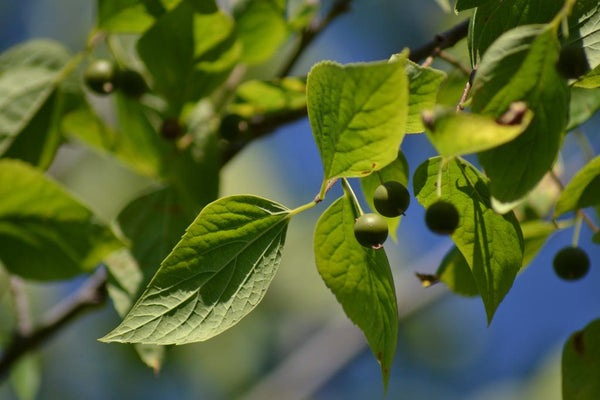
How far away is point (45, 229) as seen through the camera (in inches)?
51.9

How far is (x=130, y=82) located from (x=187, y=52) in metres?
0.17

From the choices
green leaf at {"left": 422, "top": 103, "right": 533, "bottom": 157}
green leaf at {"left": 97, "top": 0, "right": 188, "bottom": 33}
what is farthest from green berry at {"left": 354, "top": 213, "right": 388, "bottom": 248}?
green leaf at {"left": 97, "top": 0, "right": 188, "bottom": 33}

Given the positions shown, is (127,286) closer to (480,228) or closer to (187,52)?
(187,52)

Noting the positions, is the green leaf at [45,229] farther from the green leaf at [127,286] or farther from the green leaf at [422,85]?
the green leaf at [422,85]

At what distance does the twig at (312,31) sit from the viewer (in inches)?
70.5

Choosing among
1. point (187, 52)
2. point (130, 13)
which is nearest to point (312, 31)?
point (187, 52)

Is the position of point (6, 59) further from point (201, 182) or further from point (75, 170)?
point (75, 170)

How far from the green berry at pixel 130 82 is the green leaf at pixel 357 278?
72 centimetres

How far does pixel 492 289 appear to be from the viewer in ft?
3.03

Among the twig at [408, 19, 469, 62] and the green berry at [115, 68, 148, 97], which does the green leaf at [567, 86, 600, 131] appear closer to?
the twig at [408, 19, 469, 62]

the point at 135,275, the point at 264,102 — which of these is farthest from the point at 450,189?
the point at 264,102

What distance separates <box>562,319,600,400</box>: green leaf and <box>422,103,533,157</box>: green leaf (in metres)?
0.65

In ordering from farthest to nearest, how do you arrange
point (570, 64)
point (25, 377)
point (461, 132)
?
point (25, 377)
point (570, 64)
point (461, 132)

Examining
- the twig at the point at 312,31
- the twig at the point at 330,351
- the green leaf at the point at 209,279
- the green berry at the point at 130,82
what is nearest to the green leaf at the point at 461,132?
the green leaf at the point at 209,279
